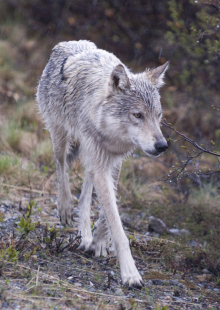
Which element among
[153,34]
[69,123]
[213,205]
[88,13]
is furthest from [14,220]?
[88,13]

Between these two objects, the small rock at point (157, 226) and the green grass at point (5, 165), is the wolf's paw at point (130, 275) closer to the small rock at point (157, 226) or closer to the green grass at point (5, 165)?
the small rock at point (157, 226)

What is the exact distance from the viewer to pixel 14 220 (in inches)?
190

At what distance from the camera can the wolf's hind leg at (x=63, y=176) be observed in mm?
5211

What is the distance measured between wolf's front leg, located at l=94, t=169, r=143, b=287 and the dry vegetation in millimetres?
116

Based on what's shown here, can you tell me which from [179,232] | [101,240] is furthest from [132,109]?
[179,232]

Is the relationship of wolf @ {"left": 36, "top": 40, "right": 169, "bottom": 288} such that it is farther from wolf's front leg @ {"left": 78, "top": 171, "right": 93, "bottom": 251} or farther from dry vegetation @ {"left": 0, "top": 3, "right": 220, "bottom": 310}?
dry vegetation @ {"left": 0, "top": 3, "right": 220, "bottom": 310}

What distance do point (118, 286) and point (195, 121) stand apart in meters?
4.73

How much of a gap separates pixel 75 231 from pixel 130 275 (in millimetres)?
1669

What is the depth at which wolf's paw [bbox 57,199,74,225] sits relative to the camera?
5.20 m

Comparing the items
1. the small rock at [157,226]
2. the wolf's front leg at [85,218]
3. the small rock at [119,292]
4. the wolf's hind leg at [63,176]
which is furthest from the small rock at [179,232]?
the small rock at [119,292]

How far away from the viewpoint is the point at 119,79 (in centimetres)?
406

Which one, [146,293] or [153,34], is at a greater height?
[153,34]

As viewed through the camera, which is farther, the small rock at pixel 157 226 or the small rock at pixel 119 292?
the small rock at pixel 157 226

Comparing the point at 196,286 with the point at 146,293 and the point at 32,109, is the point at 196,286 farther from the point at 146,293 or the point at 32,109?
the point at 32,109
